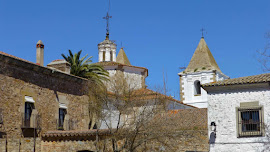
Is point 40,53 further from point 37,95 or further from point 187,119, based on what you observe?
point 187,119

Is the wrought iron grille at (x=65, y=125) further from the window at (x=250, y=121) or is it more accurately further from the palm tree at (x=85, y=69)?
the window at (x=250, y=121)

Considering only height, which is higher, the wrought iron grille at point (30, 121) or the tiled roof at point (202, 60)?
the tiled roof at point (202, 60)

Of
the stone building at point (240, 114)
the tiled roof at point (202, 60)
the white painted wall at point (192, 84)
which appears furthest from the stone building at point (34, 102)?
the tiled roof at point (202, 60)

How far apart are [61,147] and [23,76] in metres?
3.93

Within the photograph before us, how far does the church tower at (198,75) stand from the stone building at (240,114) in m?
25.8

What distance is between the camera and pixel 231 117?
2016cm

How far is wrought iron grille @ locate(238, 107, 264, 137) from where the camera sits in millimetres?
19594

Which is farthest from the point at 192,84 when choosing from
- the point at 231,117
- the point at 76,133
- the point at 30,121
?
the point at 30,121

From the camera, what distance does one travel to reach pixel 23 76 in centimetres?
2173

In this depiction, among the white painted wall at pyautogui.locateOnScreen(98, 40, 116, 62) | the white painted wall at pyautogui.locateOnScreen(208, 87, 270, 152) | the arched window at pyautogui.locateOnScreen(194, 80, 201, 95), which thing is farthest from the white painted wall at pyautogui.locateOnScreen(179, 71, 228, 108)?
the white painted wall at pyautogui.locateOnScreen(208, 87, 270, 152)

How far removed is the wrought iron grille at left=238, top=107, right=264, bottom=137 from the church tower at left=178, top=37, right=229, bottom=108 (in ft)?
86.0

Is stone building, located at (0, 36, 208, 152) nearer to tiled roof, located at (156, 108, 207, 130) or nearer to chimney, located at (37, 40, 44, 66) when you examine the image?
chimney, located at (37, 40, 44, 66)

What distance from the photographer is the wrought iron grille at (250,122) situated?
1959 cm

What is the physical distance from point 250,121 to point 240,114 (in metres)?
0.54
